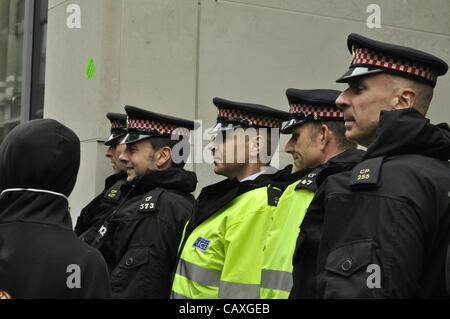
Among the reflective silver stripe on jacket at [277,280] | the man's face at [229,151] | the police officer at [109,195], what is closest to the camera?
the reflective silver stripe on jacket at [277,280]

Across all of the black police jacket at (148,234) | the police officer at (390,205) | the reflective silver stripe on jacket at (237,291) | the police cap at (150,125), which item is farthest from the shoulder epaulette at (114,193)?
the police officer at (390,205)

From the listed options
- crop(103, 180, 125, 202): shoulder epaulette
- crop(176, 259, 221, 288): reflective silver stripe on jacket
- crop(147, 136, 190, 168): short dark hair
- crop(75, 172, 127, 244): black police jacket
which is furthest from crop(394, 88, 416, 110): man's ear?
crop(103, 180, 125, 202): shoulder epaulette

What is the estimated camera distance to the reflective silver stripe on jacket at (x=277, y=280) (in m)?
3.79

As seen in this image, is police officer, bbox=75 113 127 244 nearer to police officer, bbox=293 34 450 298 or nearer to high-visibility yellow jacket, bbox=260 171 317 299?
high-visibility yellow jacket, bbox=260 171 317 299

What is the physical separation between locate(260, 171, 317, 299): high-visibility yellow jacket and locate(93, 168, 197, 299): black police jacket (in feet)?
2.92

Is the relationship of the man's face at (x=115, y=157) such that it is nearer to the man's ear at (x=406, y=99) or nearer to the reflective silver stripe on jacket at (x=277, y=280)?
the reflective silver stripe on jacket at (x=277, y=280)

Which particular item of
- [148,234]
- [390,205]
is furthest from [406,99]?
[148,234]

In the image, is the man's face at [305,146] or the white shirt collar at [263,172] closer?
the man's face at [305,146]

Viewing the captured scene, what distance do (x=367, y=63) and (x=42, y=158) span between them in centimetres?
134

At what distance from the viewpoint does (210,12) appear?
718 cm

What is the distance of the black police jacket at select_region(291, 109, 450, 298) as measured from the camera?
2635 mm

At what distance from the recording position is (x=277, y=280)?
12.6 ft
